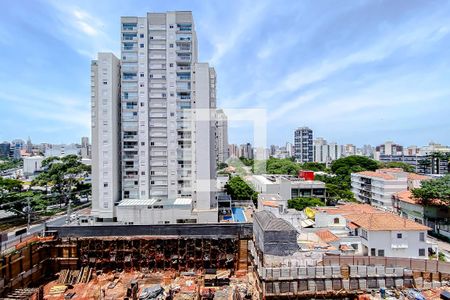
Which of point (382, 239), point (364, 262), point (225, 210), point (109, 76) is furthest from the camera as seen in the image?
point (225, 210)

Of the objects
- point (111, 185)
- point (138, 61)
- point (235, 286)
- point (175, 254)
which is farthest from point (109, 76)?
point (235, 286)

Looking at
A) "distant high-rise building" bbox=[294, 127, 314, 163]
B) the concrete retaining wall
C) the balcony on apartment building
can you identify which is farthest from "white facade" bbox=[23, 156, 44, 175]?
"distant high-rise building" bbox=[294, 127, 314, 163]

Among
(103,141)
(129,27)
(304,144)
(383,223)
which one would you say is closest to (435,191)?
(383,223)

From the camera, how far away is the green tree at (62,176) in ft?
92.2

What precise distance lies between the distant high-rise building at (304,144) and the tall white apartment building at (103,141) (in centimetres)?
6548

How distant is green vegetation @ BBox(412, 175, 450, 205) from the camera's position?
19.9 metres

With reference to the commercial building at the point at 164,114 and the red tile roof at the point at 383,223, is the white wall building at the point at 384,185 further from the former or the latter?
the commercial building at the point at 164,114

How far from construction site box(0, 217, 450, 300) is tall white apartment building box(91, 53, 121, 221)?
5.98 metres

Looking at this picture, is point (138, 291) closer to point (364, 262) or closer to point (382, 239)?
point (364, 262)

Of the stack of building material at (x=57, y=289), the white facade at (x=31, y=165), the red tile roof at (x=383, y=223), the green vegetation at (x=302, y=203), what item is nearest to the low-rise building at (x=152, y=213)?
the stack of building material at (x=57, y=289)

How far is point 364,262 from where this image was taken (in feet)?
41.5

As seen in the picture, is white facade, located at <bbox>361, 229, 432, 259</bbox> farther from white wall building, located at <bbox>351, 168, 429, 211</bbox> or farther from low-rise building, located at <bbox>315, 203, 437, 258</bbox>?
white wall building, located at <bbox>351, 168, 429, 211</bbox>

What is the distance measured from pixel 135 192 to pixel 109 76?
10.3 meters

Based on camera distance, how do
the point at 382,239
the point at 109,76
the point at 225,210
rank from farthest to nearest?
1. the point at 225,210
2. the point at 109,76
3. the point at 382,239
